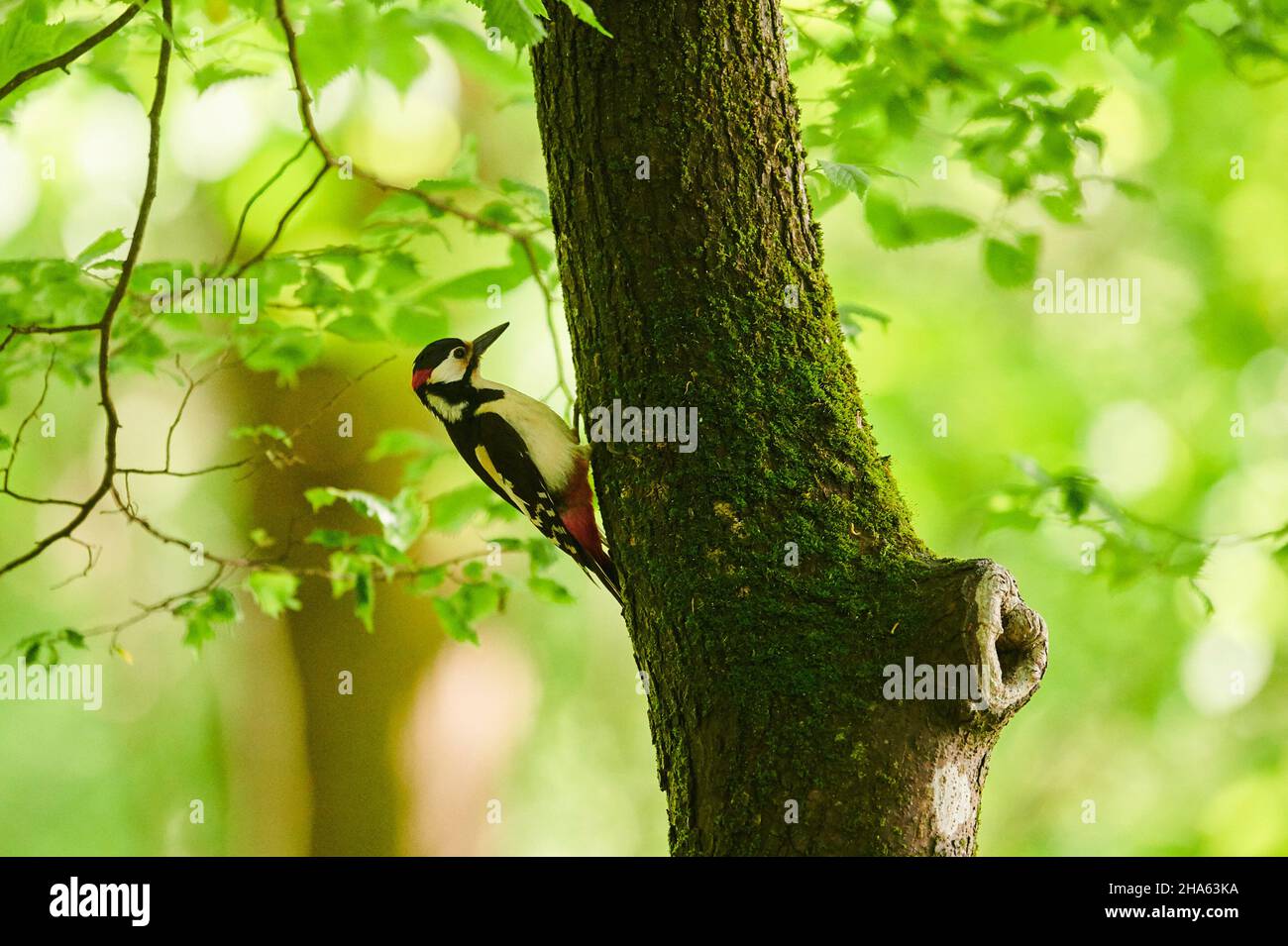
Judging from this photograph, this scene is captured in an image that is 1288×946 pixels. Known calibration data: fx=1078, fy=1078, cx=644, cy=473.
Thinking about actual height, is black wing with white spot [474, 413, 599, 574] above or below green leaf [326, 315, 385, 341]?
below

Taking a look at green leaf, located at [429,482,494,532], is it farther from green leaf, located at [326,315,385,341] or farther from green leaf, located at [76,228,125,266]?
green leaf, located at [76,228,125,266]

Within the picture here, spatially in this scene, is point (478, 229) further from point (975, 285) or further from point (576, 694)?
point (576, 694)

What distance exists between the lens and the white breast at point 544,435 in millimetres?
2732

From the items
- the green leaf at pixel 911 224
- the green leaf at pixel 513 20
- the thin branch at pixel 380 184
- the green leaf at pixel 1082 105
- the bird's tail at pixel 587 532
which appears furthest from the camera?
the bird's tail at pixel 587 532

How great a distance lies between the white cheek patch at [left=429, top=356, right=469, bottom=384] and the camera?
3.12 meters

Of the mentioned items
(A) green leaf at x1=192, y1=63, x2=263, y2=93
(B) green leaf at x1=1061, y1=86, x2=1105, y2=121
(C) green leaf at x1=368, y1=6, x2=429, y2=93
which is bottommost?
(B) green leaf at x1=1061, y1=86, x2=1105, y2=121

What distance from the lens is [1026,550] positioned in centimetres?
777

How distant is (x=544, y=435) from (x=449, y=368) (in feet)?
1.64

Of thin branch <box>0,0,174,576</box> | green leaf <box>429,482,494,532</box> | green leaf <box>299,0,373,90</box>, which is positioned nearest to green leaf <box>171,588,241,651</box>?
thin branch <box>0,0,174,576</box>

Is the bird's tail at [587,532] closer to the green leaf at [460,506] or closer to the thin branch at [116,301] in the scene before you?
the green leaf at [460,506]

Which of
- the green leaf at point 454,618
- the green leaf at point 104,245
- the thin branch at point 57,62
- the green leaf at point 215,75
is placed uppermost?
the green leaf at point 215,75

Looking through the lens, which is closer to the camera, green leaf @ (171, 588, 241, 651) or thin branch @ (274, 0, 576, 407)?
thin branch @ (274, 0, 576, 407)

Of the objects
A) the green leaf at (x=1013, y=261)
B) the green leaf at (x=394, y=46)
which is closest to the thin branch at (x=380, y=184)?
the green leaf at (x=394, y=46)
